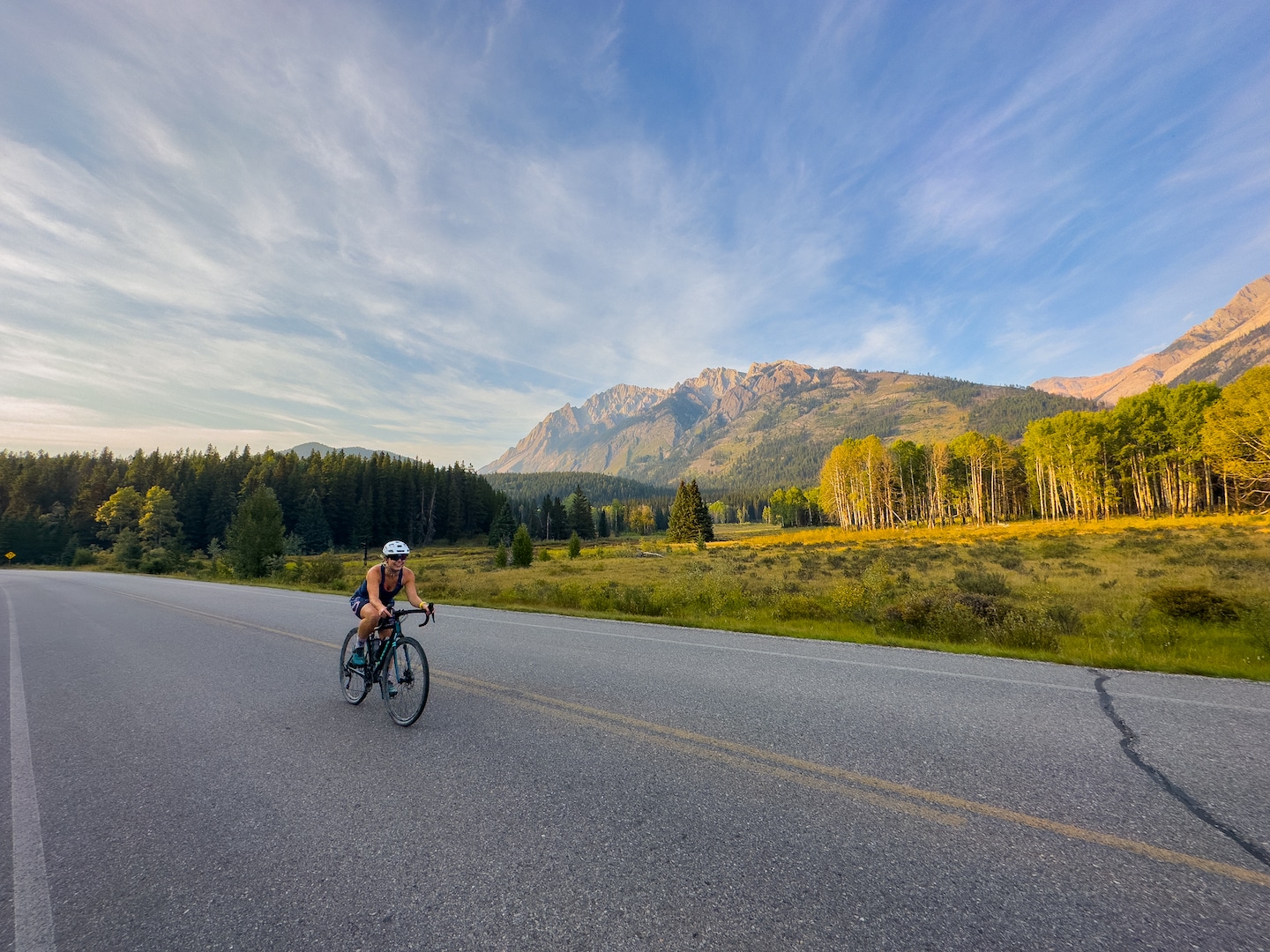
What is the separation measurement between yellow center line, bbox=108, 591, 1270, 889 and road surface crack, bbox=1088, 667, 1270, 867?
0.33 m

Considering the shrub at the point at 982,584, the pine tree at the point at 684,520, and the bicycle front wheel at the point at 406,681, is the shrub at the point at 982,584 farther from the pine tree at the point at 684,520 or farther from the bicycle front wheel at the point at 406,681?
the pine tree at the point at 684,520

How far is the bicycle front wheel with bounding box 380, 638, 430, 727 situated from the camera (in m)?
5.61

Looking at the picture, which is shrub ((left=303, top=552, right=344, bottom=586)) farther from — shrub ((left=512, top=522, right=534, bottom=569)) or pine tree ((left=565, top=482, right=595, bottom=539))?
pine tree ((left=565, top=482, right=595, bottom=539))

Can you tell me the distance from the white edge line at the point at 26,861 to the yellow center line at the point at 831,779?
11.9 ft

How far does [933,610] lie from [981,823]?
8.12m

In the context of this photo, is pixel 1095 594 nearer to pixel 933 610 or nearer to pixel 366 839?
pixel 933 610

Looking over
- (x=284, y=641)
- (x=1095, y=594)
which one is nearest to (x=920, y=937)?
(x=284, y=641)

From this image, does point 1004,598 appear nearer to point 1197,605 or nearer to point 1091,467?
point 1197,605

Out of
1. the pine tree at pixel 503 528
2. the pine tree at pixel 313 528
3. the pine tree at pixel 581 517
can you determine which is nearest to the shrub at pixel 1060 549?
the pine tree at pixel 503 528

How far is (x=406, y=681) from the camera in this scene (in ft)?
18.9

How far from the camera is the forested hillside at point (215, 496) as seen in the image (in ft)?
228

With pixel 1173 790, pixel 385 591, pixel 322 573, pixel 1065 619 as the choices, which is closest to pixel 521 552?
pixel 322 573

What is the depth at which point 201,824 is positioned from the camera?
3.69 meters

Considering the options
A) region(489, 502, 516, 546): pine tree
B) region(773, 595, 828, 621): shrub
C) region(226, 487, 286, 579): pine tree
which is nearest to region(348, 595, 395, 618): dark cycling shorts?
region(773, 595, 828, 621): shrub
